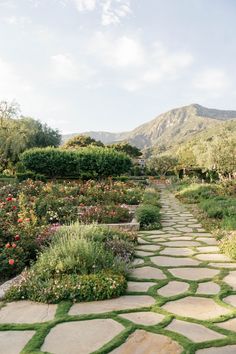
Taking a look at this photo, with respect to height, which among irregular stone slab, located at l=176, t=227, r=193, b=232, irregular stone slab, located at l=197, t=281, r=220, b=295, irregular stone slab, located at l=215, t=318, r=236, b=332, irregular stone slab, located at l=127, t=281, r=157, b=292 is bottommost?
irregular stone slab, located at l=176, t=227, r=193, b=232

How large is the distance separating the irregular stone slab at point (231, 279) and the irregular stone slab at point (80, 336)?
5.04 ft

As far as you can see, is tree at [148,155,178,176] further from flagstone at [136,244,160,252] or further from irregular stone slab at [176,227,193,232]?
flagstone at [136,244,160,252]

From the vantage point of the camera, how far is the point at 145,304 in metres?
3.36

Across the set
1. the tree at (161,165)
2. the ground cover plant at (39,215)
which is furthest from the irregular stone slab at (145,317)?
the tree at (161,165)

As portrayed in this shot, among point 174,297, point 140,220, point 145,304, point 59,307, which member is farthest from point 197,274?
point 140,220

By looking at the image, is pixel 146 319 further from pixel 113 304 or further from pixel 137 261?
pixel 137 261

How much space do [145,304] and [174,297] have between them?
0.34 m

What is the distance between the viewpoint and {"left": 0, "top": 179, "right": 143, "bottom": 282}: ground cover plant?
178 inches

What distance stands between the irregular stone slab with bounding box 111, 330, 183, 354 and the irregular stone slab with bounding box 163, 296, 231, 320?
518mm

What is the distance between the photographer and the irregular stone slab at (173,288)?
3670 millimetres

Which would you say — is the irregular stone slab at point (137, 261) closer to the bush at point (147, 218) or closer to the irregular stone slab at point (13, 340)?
the irregular stone slab at point (13, 340)

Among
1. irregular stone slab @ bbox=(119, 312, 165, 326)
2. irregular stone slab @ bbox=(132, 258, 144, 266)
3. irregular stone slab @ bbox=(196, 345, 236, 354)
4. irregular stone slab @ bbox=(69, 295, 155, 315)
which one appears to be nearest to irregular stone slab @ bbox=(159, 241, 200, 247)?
irregular stone slab @ bbox=(132, 258, 144, 266)

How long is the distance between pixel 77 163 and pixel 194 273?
62.4ft

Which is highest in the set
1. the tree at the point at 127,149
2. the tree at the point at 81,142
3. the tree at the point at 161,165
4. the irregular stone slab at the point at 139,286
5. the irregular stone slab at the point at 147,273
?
the tree at the point at 81,142
